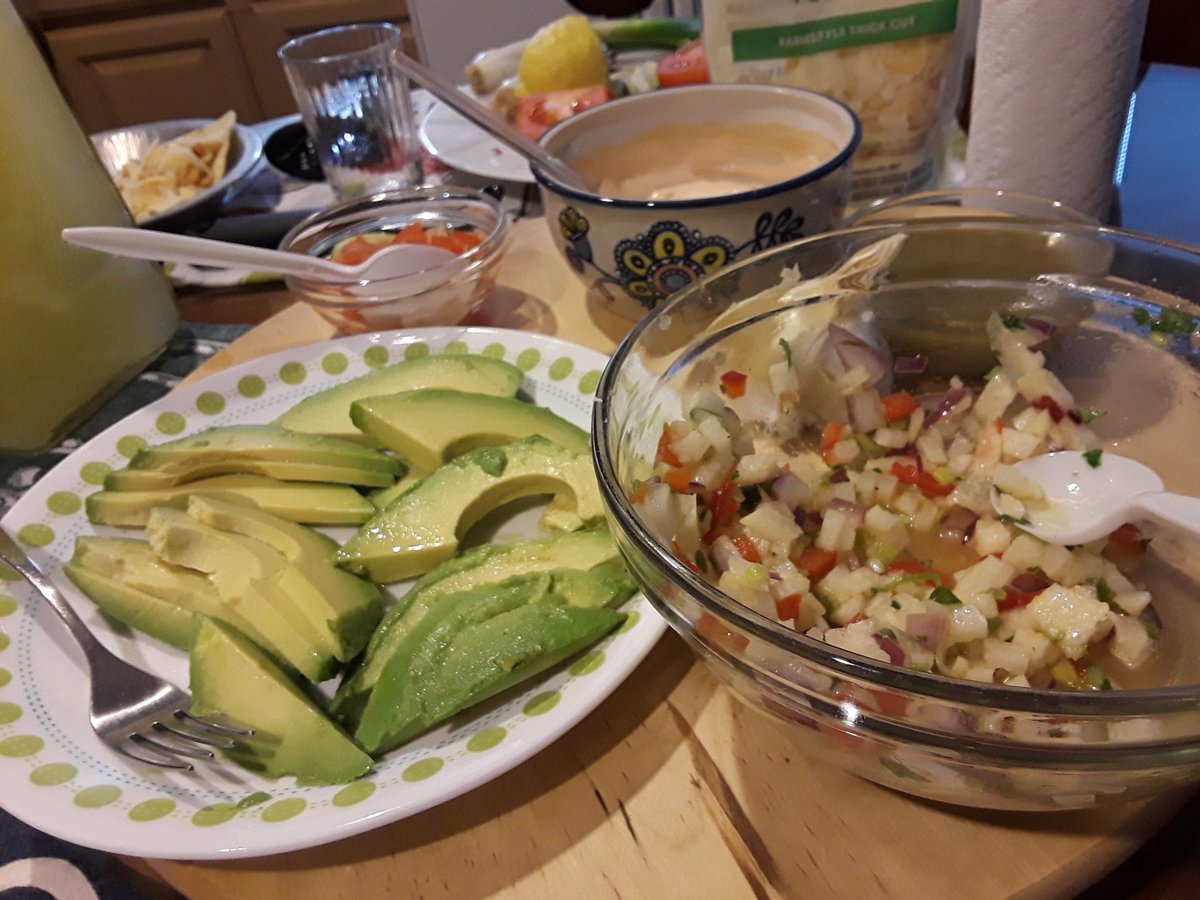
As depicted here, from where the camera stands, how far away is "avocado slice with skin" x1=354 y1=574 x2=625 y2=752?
0.52 meters

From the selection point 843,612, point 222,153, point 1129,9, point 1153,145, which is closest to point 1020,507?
point 843,612

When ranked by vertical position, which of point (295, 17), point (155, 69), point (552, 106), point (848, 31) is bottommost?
point (155, 69)

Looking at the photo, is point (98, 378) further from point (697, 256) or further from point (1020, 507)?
point (1020, 507)

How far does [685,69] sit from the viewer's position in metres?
1.32

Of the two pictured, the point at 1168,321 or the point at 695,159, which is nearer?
the point at 1168,321

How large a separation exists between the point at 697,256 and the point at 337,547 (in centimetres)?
41

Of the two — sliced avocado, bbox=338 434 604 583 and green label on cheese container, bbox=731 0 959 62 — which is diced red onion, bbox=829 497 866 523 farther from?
green label on cheese container, bbox=731 0 959 62

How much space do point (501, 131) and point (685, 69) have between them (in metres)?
0.53

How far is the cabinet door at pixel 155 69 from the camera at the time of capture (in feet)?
10.2

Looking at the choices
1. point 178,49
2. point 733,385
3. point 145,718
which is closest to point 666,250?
point 733,385

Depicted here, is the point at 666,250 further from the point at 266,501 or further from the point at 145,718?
the point at 145,718

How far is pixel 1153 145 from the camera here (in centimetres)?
117

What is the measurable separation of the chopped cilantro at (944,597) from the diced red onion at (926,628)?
23 mm

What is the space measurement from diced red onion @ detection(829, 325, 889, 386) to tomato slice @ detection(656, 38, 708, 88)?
76cm
